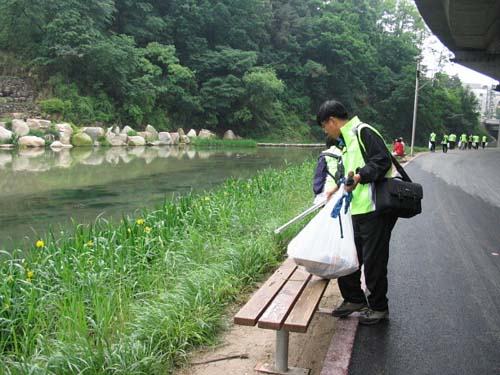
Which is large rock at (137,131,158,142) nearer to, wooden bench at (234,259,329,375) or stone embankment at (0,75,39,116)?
stone embankment at (0,75,39,116)

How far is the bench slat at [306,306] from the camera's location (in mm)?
2869

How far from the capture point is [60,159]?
68.1 ft

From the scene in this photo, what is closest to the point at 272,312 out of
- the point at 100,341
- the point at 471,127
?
the point at 100,341

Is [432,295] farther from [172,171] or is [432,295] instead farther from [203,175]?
[172,171]

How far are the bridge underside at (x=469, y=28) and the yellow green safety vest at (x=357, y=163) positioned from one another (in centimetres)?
914

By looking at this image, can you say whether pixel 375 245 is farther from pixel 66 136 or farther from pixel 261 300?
pixel 66 136

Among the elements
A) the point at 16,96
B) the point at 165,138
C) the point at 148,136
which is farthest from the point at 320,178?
the point at 16,96

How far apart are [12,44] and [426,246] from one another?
35255 millimetres

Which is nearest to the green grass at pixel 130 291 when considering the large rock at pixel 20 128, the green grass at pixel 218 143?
the large rock at pixel 20 128

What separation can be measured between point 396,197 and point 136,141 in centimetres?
3020

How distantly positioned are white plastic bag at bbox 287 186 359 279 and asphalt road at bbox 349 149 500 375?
1.86 feet

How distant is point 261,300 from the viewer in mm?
3176

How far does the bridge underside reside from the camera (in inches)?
468

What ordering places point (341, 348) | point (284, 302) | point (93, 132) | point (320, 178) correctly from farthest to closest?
1. point (93, 132)
2. point (320, 178)
3. point (341, 348)
4. point (284, 302)
